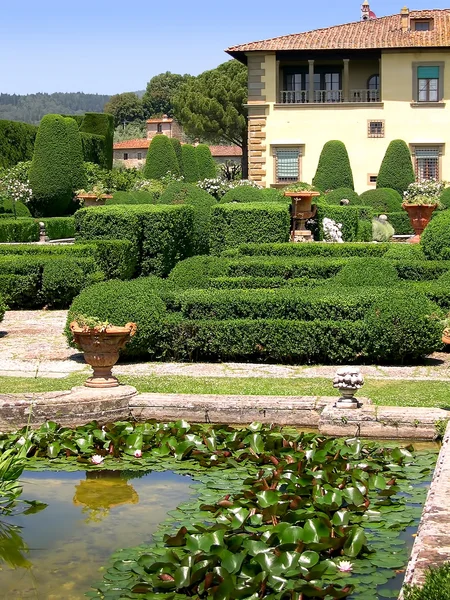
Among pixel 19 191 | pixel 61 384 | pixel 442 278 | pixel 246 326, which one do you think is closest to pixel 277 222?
pixel 442 278

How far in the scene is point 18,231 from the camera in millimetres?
26328

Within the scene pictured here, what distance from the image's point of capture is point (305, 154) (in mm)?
36438

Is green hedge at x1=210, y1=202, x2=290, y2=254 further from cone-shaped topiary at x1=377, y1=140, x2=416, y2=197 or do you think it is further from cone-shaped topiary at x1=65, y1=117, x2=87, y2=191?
cone-shaped topiary at x1=377, y1=140, x2=416, y2=197

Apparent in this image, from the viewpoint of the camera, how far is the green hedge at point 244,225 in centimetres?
1772

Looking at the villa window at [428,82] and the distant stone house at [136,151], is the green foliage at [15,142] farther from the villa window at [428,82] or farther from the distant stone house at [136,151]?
the distant stone house at [136,151]

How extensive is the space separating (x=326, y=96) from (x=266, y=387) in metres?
28.6

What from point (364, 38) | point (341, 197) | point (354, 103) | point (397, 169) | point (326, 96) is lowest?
point (341, 197)

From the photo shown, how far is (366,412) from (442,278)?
580cm

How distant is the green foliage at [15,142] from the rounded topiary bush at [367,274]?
2495cm

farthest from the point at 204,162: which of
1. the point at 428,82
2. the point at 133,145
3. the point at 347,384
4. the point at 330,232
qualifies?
the point at 133,145

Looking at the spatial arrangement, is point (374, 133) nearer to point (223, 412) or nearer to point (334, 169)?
point (334, 169)

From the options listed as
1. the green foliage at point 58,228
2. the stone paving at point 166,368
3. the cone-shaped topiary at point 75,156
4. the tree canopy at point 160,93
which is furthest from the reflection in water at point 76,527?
the tree canopy at point 160,93

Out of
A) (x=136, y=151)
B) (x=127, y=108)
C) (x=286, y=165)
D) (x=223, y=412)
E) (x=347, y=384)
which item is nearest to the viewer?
(x=347, y=384)

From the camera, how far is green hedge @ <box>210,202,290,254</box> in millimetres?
17719
